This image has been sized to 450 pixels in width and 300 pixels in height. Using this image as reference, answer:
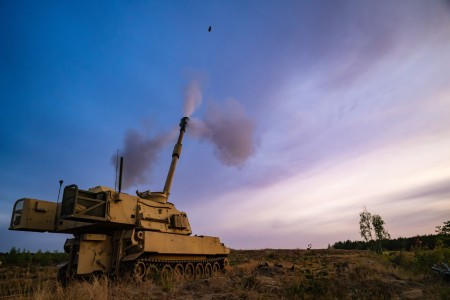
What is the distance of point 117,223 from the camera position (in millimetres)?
13086

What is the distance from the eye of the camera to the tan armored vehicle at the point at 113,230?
12070mm

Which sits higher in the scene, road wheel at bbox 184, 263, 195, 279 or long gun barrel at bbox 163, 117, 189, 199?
long gun barrel at bbox 163, 117, 189, 199

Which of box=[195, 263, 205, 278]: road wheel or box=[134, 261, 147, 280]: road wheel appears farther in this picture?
box=[195, 263, 205, 278]: road wheel

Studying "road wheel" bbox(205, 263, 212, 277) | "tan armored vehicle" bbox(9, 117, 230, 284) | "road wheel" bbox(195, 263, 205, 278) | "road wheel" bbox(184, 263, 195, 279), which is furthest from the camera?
"road wheel" bbox(205, 263, 212, 277)

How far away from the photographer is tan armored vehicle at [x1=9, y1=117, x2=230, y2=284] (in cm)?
1207

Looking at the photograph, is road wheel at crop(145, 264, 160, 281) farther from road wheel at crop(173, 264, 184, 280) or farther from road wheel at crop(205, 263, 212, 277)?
road wheel at crop(205, 263, 212, 277)

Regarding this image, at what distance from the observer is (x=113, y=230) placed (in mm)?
14109

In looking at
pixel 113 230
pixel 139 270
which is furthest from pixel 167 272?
pixel 113 230

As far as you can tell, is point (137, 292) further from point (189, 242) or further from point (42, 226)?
point (189, 242)

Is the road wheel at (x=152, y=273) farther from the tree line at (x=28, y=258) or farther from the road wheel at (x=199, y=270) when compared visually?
the tree line at (x=28, y=258)

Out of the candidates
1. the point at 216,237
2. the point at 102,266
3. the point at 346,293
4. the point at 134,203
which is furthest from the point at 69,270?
the point at 346,293

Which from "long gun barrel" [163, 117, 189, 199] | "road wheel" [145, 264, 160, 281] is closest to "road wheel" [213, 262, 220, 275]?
"long gun barrel" [163, 117, 189, 199]

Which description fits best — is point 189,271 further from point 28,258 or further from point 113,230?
Result: point 28,258

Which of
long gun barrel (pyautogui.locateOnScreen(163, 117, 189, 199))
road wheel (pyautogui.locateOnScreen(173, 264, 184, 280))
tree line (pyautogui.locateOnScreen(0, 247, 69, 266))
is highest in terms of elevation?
long gun barrel (pyautogui.locateOnScreen(163, 117, 189, 199))
